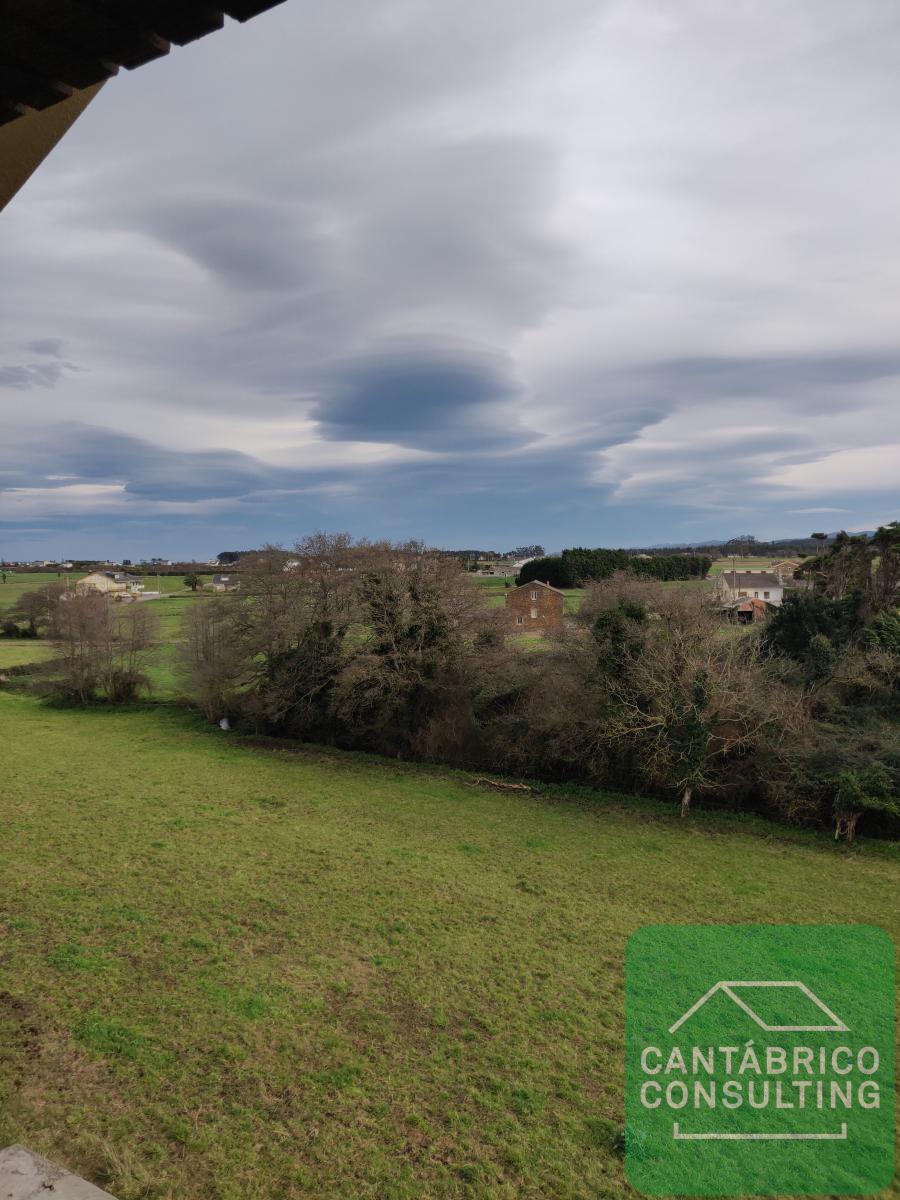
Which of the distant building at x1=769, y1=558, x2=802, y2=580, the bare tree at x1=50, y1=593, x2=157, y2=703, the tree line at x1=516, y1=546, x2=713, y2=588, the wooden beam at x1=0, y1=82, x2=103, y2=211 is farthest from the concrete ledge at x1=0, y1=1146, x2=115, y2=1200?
the distant building at x1=769, y1=558, x2=802, y2=580

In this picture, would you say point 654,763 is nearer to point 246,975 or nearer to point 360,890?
point 360,890

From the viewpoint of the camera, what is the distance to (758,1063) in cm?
682

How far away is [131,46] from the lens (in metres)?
1.69

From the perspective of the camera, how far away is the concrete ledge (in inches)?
118

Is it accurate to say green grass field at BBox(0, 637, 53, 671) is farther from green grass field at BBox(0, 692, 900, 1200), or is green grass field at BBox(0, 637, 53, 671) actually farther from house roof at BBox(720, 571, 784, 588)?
house roof at BBox(720, 571, 784, 588)

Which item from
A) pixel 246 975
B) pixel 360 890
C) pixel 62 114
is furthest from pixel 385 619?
pixel 62 114

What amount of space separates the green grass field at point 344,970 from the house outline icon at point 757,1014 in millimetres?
984

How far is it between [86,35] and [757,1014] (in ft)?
33.2

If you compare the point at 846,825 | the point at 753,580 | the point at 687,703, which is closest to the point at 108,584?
the point at 687,703

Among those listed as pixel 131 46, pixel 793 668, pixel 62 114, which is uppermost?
pixel 62 114

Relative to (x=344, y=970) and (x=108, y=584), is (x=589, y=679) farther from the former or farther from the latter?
(x=108, y=584)

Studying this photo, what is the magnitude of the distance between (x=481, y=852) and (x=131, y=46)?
13.8 meters

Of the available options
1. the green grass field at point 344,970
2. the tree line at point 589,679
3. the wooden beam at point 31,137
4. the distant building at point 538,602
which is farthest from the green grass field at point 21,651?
the wooden beam at point 31,137

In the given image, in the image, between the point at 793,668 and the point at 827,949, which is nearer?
the point at 827,949
